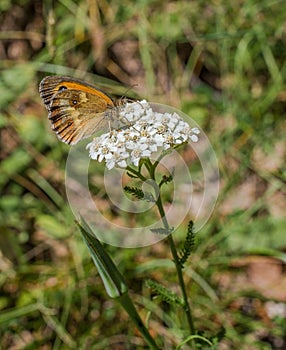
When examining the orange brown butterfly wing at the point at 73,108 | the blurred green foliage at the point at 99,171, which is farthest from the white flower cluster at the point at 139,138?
the blurred green foliage at the point at 99,171

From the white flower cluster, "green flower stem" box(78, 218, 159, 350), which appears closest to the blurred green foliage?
"green flower stem" box(78, 218, 159, 350)

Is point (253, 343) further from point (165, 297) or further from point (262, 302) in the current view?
point (165, 297)

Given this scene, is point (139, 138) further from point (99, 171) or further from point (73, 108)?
point (99, 171)

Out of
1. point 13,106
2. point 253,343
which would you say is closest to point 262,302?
point 253,343

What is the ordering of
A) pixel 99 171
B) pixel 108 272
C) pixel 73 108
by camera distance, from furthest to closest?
pixel 99 171
pixel 73 108
pixel 108 272

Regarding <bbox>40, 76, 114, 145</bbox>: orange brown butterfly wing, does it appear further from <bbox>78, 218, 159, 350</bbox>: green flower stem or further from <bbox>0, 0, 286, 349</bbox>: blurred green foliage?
<bbox>0, 0, 286, 349</bbox>: blurred green foliage

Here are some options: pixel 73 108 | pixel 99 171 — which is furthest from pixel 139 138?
pixel 99 171
